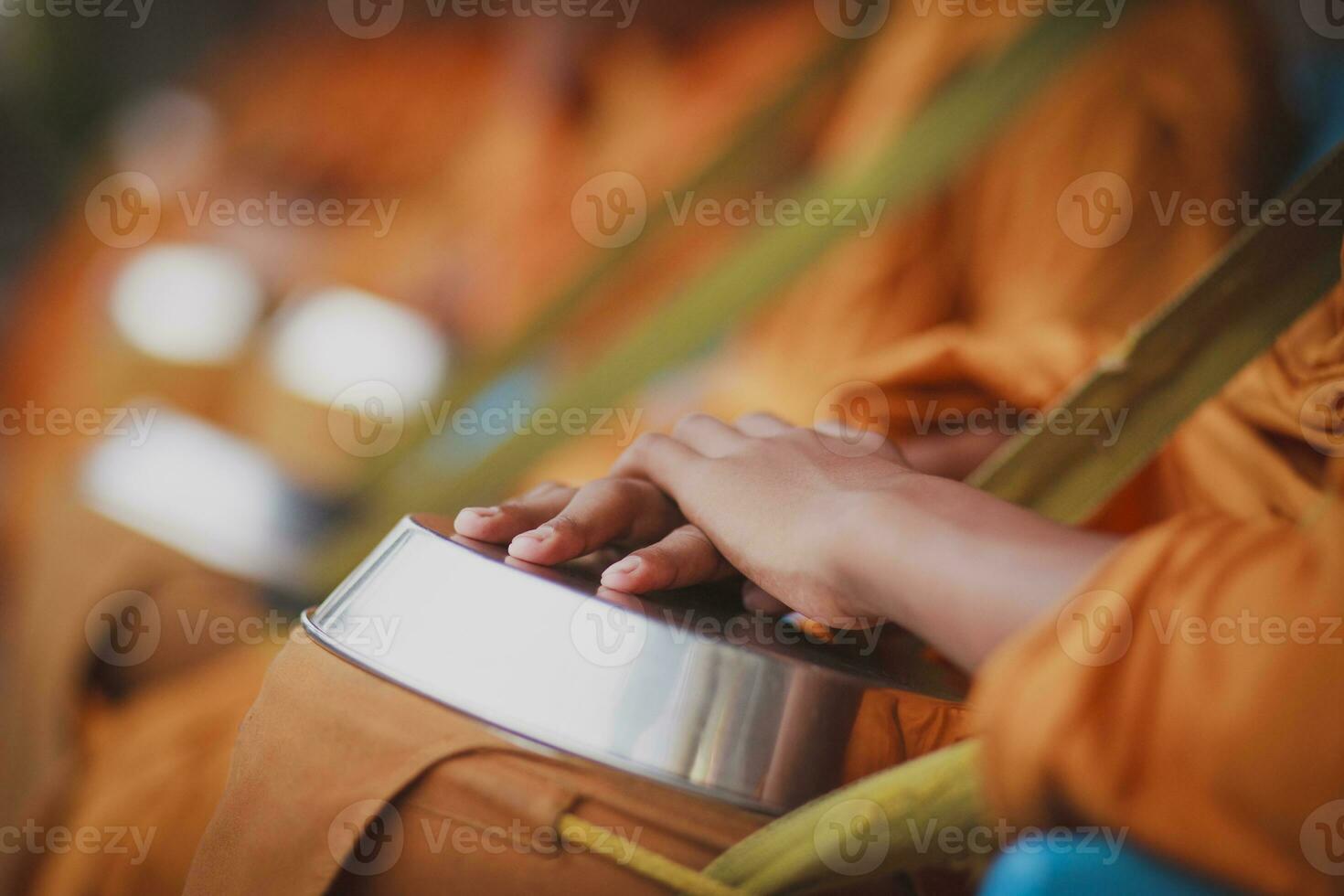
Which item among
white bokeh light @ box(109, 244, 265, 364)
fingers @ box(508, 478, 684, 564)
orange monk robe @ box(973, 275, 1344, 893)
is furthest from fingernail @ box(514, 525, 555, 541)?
white bokeh light @ box(109, 244, 265, 364)

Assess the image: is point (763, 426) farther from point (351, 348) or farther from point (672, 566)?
point (351, 348)

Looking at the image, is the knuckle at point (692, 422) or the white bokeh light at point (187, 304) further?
the white bokeh light at point (187, 304)

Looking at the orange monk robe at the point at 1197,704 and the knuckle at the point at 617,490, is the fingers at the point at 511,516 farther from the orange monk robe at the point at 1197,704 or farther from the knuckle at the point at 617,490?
the orange monk robe at the point at 1197,704

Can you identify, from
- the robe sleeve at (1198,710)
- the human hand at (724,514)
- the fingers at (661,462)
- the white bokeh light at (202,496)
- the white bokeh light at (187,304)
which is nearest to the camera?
the robe sleeve at (1198,710)

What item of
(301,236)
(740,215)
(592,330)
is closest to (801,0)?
(740,215)

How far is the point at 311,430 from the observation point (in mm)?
1767

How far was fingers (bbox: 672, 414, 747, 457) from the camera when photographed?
577mm

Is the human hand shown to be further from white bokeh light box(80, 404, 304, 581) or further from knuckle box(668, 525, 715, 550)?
white bokeh light box(80, 404, 304, 581)

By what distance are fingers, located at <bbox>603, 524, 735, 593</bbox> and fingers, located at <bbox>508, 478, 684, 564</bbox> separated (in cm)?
2

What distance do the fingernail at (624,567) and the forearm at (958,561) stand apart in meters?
0.10

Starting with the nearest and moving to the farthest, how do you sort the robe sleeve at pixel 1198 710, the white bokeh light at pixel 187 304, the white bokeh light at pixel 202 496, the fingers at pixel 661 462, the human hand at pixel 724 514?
the robe sleeve at pixel 1198 710 < the human hand at pixel 724 514 < the fingers at pixel 661 462 < the white bokeh light at pixel 202 496 < the white bokeh light at pixel 187 304

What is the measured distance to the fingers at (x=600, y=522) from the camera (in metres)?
0.47

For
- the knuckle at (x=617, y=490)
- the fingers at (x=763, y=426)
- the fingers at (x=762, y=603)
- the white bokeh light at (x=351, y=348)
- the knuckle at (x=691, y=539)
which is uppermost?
the fingers at (x=763, y=426)

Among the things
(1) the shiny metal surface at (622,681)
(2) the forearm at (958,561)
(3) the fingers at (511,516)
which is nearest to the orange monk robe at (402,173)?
(3) the fingers at (511,516)
